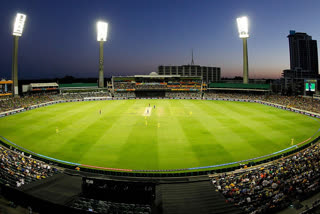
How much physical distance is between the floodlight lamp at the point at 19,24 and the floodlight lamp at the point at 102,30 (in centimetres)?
2987

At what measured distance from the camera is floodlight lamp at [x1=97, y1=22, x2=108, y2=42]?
85.0m

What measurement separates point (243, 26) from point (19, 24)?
76571 millimetres

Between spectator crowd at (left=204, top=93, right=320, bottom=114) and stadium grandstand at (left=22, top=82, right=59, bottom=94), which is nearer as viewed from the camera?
spectator crowd at (left=204, top=93, right=320, bottom=114)

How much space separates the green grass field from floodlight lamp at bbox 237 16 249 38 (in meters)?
48.3

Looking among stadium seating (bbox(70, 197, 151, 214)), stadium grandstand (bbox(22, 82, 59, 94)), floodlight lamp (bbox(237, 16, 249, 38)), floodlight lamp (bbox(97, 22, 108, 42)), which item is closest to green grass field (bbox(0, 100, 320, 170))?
stadium seating (bbox(70, 197, 151, 214))

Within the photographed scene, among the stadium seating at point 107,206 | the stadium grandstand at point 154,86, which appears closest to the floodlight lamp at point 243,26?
the stadium grandstand at point 154,86

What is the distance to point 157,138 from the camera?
2845 cm

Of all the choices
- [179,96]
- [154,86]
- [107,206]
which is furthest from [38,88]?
[107,206]

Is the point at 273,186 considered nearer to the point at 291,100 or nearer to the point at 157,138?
the point at 157,138

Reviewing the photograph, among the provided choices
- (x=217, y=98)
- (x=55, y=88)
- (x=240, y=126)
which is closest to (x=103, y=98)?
(x=55, y=88)

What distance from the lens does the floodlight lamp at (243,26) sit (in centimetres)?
7697

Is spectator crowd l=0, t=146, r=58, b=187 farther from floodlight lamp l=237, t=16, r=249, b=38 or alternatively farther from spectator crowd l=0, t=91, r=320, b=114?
floodlight lamp l=237, t=16, r=249, b=38

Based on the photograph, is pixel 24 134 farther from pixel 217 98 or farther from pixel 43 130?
pixel 217 98

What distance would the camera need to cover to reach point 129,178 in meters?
16.4
